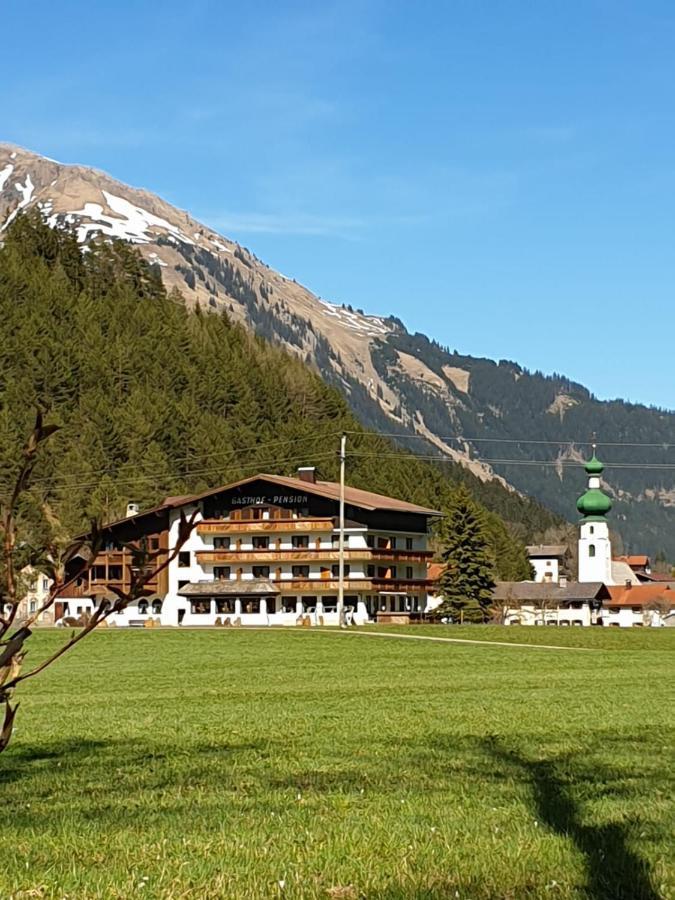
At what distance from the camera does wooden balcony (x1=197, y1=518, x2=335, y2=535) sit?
315 feet

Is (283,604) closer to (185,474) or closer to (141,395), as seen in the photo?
(185,474)

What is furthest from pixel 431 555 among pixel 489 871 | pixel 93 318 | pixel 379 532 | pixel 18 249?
pixel 489 871

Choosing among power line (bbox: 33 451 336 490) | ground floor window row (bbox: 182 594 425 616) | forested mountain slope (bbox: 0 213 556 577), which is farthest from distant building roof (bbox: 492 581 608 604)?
ground floor window row (bbox: 182 594 425 616)

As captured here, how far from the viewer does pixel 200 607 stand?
97.6m

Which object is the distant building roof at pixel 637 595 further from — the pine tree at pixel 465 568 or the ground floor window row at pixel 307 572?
the ground floor window row at pixel 307 572

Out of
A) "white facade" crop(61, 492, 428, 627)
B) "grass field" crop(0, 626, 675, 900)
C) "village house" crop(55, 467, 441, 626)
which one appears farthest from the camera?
"village house" crop(55, 467, 441, 626)

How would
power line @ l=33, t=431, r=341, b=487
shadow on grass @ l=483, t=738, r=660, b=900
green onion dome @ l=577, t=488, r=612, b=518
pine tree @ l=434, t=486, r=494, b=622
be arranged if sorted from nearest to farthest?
shadow on grass @ l=483, t=738, r=660, b=900
pine tree @ l=434, t=486, r=494, b=622
power line @ l=33, t=431, r=341, b=487
green onion dome @ l=577, t=488, r=612, b=518

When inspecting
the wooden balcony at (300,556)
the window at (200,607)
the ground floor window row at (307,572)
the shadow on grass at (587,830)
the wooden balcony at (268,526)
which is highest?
the wooden balcony at (268,526)

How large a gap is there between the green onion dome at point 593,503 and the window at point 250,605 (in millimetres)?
69658

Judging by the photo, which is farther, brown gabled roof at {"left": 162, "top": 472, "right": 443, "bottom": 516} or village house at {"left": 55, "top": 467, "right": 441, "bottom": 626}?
village house at {"left": 55, "top": 467, "right": 441, "bottom": 626}

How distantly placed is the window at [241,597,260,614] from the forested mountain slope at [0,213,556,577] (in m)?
25.1

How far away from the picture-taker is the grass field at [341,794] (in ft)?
24.7

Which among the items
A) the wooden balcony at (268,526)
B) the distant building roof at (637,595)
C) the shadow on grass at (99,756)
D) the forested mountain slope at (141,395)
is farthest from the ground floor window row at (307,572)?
the shadow on grass at (99,756)

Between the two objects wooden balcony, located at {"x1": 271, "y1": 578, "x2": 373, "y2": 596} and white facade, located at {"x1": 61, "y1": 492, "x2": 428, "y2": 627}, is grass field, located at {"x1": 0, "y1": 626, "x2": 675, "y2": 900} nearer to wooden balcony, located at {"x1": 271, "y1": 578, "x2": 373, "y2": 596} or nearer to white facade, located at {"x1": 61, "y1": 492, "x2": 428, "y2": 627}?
wooden balcony, located at {"x1": 271, "y1": 578, "x2": 373, "y2": 596}
